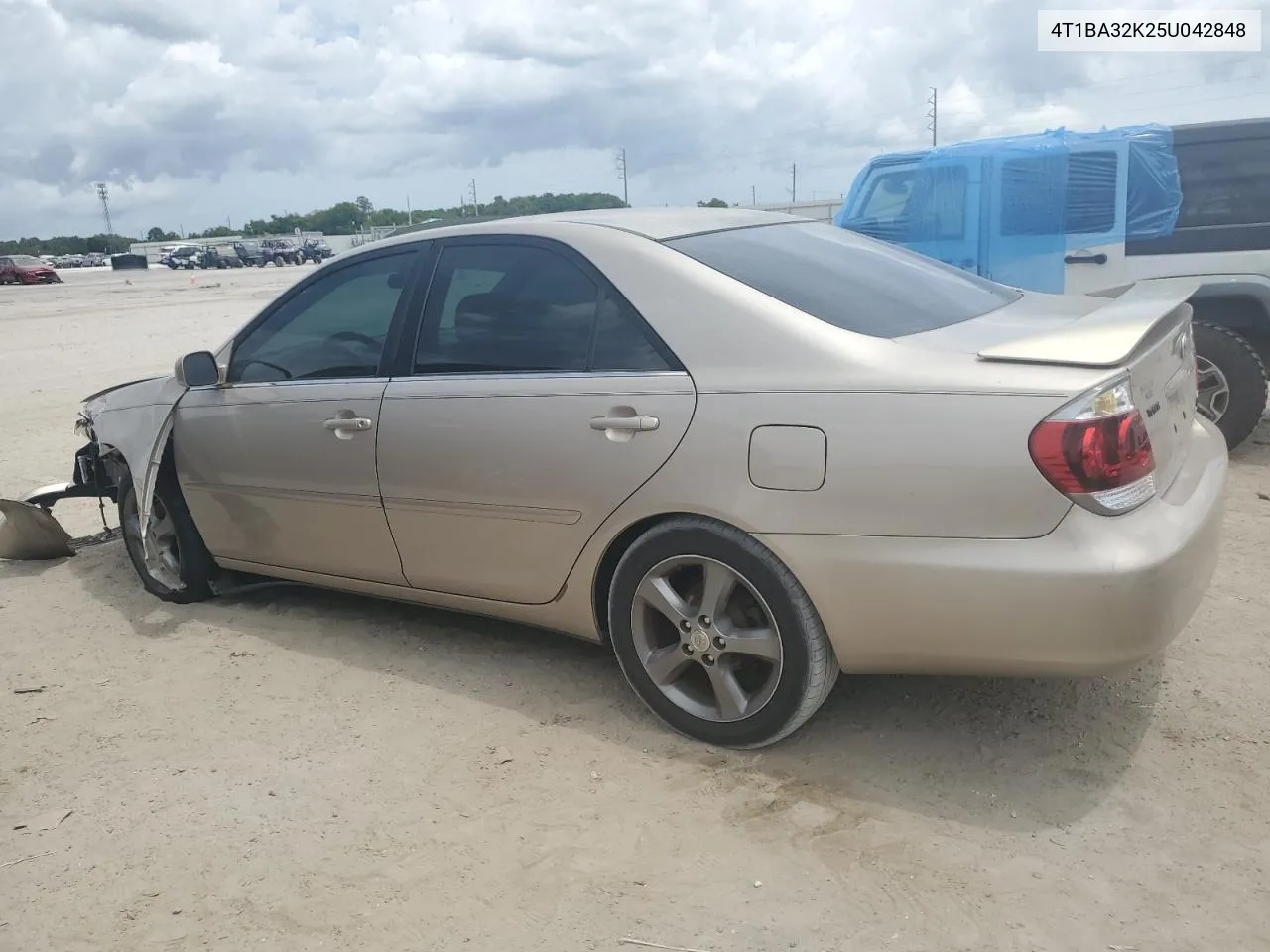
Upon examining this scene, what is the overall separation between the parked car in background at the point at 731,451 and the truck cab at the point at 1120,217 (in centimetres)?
310

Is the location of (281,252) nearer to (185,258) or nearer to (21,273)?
(185,258)

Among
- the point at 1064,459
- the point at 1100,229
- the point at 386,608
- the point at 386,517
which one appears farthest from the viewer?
the point at 1100,229

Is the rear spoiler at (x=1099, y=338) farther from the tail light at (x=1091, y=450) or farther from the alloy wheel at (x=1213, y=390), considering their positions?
the alloy wheel at (x=1213, y=390)

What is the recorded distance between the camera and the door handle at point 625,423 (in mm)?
3111

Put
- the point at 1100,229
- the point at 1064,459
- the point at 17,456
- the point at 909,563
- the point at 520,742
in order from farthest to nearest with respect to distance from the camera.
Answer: the point at 17,456
the point at 1100,229
the point at 520,742
the point at 909,563
the point at 1064,459

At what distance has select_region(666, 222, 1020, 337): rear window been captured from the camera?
10.3 ft

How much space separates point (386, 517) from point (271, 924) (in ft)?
5.18

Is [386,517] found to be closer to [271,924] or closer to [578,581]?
[578,581]

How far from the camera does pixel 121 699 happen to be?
3916 millimetres

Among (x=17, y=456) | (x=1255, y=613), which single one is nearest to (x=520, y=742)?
(x=1255, y=613)

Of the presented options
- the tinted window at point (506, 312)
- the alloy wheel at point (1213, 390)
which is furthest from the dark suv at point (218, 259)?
the tinted window at point (506, 312)

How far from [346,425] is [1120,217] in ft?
17.2

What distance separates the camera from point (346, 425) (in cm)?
389

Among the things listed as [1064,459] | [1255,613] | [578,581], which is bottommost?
[1255,613]
